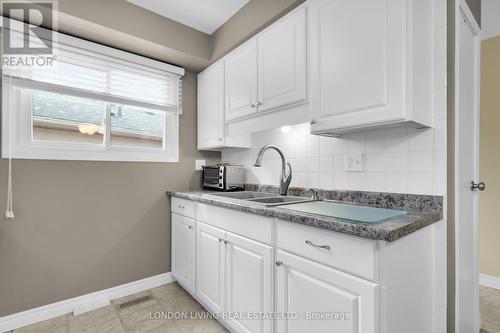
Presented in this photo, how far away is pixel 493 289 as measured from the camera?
224 centimetres

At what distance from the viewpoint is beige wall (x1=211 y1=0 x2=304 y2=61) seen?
1.71 m

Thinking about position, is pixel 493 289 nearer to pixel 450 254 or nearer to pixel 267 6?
pixel 450 254

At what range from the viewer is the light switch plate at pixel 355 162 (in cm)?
158

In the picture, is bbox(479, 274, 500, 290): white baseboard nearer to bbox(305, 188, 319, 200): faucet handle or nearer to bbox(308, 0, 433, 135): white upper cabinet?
bbox(305, 188, 319, 200): faucet handle

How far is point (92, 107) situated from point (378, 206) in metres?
2.33

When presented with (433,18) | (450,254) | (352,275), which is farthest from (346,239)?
(433,18)

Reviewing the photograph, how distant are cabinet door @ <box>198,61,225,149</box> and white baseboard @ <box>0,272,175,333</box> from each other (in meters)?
1.42

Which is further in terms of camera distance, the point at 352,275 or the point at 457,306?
the point at 457,306

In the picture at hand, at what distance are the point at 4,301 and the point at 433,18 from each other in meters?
3.16

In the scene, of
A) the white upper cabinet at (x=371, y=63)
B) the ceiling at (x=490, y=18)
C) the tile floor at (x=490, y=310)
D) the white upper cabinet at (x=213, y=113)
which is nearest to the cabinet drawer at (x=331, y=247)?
the white upper cabinet at (x=371, y=63)

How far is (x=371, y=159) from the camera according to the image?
5.06 feet

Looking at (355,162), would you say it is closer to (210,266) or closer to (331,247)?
(331,247)

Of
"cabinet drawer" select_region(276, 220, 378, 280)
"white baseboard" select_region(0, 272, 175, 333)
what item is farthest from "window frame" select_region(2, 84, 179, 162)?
"cabinet drawer" select_region(276, 220, 378, 280)

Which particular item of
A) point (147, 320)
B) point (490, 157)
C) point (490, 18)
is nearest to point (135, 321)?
point (147, 320)
